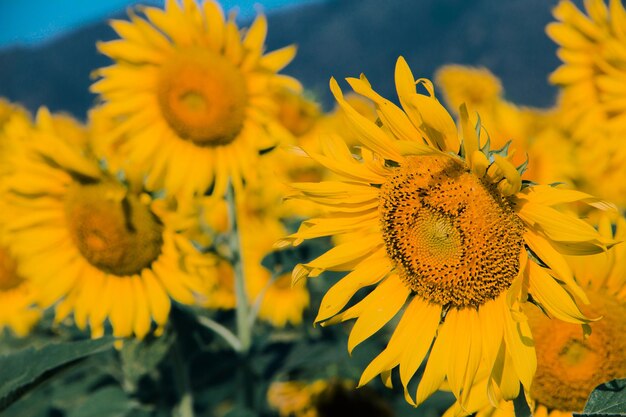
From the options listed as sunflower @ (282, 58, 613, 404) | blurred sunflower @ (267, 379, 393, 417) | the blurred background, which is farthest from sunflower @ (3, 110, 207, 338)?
the blurred background

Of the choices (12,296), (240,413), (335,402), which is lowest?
(335,402)

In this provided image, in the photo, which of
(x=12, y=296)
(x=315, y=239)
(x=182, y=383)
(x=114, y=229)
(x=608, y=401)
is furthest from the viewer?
(x=12, y=296)

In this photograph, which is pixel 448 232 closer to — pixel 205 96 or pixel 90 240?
pixel 90 240

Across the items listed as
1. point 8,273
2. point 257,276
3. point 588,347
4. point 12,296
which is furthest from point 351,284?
point 257,276

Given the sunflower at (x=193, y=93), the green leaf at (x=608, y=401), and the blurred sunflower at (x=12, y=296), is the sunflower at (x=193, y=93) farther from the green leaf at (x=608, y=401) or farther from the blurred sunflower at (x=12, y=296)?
the green leaf at (x=608, y=401)

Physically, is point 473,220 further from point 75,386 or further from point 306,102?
point 306,102

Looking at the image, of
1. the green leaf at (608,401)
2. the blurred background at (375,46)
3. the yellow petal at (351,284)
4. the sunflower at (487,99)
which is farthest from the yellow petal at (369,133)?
the blurred background at (375,46)
